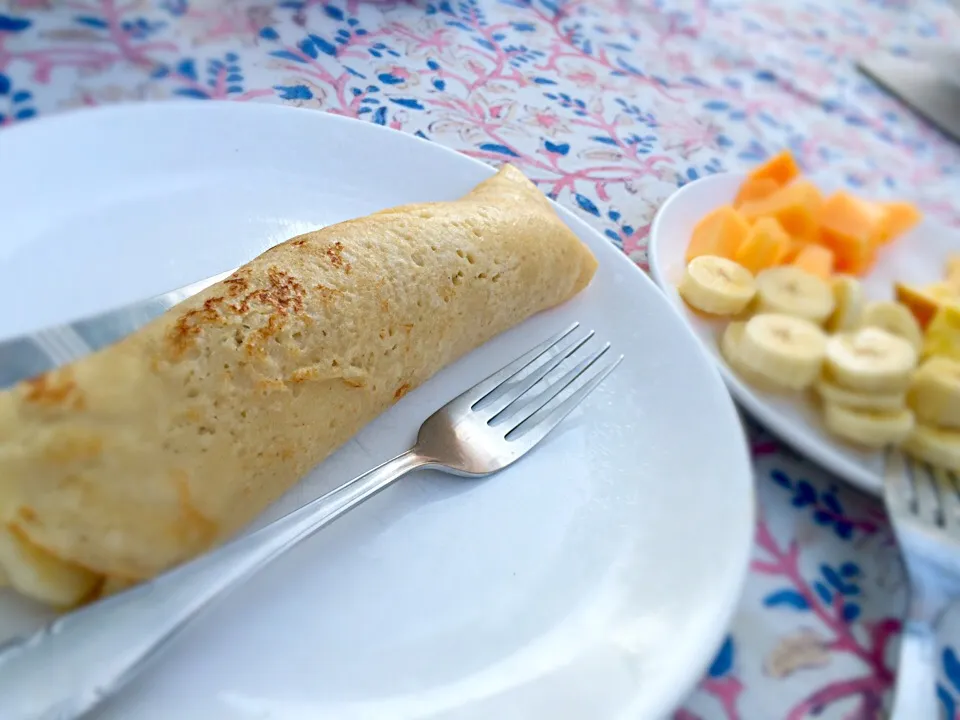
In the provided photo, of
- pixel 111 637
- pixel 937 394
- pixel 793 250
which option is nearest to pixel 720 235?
pixel 793 250

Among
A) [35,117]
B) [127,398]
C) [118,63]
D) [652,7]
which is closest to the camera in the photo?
[127,398]

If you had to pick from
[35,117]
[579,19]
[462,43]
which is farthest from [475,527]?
[579,19]

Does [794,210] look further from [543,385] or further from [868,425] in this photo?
[543,385]

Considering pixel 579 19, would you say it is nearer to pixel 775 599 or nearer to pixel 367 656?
pixel 775 599

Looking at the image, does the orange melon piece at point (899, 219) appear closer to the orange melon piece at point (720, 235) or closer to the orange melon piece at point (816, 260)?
the orange melon piece at point (816, 260)

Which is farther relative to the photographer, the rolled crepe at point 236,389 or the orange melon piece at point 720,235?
the orange melon piece at point 720,235

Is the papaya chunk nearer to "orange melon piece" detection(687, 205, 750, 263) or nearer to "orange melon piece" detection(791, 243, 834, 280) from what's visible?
"orange melon piece" detection(791, 243, 834, 280)

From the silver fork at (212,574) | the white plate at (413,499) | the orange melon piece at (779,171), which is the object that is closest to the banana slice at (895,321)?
the orange melon piece at (779,171)
